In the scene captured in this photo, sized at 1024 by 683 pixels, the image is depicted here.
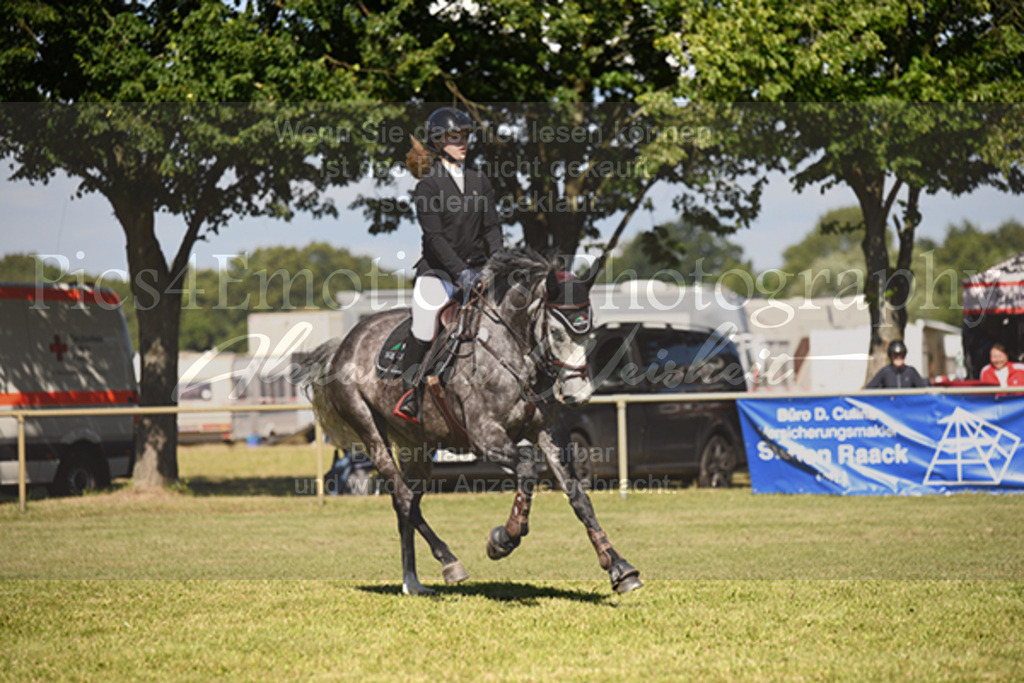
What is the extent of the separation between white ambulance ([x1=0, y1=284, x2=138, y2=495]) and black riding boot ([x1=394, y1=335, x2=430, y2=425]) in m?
12.1

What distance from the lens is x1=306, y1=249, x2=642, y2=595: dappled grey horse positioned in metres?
7.03

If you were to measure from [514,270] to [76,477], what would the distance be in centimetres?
1496

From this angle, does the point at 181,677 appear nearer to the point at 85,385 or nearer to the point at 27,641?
the point at 27,641

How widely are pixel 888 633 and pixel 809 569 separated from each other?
3190 millimetres

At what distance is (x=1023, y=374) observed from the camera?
17.3 metres

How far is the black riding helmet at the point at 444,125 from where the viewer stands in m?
7.82

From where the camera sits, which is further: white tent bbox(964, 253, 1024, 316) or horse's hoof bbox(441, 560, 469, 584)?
white tent bbox(964, 253, 1024, 316)

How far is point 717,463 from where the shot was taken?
18766mm

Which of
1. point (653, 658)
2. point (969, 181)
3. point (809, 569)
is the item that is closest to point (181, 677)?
point (653, 658)

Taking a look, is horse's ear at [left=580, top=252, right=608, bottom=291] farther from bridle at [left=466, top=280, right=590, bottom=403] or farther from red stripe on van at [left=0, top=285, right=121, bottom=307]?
red stripe on van at [left=0, top=285, right=121, bottom=307]

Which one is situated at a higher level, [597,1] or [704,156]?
[597,1]

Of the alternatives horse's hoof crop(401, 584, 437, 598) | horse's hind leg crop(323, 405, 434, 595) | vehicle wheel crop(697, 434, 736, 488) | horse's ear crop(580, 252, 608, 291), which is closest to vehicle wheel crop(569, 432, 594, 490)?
vehicle wheel crop(697, 434, 736, 488)

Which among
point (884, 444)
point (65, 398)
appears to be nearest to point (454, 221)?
point (884, 444)

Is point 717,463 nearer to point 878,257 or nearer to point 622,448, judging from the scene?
point 622,448
